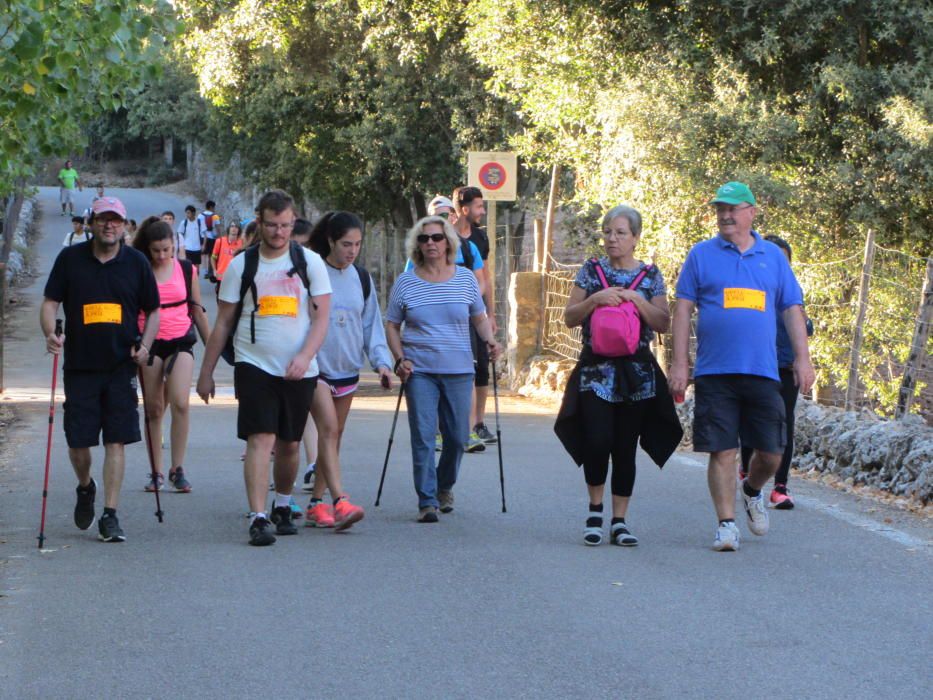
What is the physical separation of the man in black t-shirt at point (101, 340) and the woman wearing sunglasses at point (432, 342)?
1.58 meters

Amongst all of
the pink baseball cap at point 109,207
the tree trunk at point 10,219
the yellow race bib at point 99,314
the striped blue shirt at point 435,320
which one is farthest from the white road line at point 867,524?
the tree trunk at point 10,219

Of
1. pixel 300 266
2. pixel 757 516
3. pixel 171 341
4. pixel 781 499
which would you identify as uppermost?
pixel 300 266

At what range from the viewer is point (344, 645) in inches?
237

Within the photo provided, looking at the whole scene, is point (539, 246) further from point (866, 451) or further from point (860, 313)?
point (866, 451)

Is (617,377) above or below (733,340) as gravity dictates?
below

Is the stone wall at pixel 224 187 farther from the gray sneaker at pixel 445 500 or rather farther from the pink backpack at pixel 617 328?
the pink backpack at pixel 617 328

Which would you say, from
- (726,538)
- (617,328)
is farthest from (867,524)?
(617,328)

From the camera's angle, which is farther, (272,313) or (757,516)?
(757,516)

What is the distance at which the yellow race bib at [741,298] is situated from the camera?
8102 millimetres

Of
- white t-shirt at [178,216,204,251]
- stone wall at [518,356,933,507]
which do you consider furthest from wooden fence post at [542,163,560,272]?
white t-shirt at [178,216,204,251]

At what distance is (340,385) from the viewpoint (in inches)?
358

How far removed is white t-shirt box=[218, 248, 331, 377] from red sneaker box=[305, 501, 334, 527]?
43.4 inches

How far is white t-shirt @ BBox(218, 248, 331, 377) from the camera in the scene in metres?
8.21

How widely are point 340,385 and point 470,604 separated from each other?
259 cm
